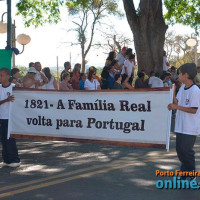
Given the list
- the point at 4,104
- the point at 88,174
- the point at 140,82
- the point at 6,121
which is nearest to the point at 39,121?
the point at 6,121

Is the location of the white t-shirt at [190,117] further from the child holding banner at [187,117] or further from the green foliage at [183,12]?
the green foliage at [183,12]

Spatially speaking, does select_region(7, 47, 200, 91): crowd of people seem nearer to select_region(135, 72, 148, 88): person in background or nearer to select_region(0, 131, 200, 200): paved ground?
select_region(135, 72, 148, 88): person in background

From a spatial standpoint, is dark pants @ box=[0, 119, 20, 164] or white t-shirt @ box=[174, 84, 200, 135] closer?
white t-shirt @ box=[174, 84, 200, 135]

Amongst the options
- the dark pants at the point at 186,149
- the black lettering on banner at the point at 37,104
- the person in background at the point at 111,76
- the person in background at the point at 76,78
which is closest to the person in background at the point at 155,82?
the person in background at the point at 111,76

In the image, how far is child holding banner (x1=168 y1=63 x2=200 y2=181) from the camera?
6.73 meters

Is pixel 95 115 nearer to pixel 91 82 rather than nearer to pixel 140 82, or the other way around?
pixel 91 82

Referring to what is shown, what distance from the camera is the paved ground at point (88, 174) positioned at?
21.1 ft

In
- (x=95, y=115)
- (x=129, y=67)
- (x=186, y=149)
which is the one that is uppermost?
(x=129, y=67)

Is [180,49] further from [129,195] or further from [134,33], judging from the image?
[129,195]

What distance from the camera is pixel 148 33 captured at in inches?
795

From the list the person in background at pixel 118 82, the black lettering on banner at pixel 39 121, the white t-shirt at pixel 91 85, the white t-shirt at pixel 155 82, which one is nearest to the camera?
the black lettering on banner at pixel 39 121

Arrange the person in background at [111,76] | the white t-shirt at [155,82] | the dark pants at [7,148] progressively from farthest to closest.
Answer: the white t-shirt at [155,82]
the person in background at [111,76]
the dark pants at [7,148]

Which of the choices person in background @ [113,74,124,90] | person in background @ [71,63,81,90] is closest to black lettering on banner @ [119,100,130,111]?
person in background @ [113,74,124,90]

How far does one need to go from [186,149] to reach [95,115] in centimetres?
207
